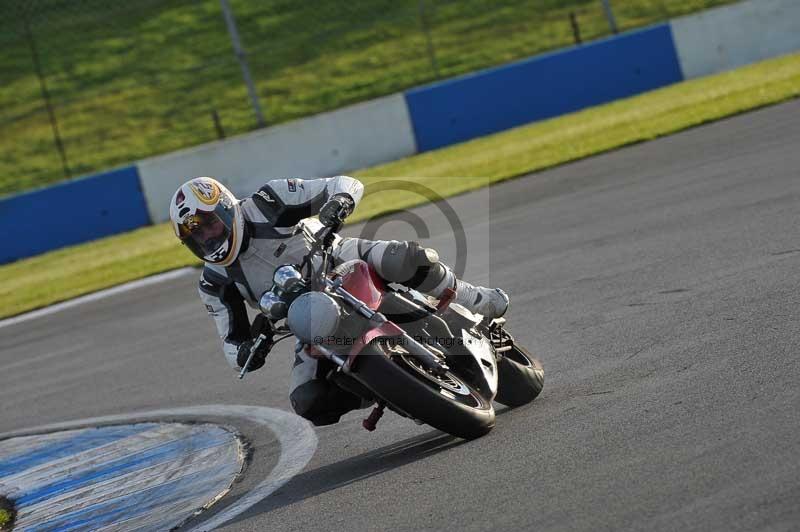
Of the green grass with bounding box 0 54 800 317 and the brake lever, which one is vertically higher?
the brake lever

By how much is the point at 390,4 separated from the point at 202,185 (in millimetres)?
21005

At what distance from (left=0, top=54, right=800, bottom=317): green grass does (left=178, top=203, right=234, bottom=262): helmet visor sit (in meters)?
9.37

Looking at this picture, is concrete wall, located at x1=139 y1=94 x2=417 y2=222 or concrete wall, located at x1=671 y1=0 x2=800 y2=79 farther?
concrete wall, located at x1=671 y1=0 x2=800 y2=79

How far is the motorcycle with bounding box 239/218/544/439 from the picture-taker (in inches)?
210

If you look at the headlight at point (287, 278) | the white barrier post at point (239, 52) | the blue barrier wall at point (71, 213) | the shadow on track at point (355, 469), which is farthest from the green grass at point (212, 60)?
the headlight at point (287, 278)

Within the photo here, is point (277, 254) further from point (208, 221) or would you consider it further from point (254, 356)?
point (254, 356)

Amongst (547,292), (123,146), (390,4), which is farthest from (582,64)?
(547,292)

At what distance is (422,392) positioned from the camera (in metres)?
5.34

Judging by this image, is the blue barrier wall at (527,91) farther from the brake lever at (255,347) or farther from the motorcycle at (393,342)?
the brake lever at (255,347)

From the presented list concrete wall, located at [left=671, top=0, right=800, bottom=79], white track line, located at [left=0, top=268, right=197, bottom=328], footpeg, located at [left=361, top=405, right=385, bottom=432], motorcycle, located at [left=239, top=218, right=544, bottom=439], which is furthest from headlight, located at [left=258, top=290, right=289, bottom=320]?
concrete wall, located at [left=671, top=0, right=800, bottom=79]

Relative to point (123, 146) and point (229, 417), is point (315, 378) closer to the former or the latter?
point (229, 417)

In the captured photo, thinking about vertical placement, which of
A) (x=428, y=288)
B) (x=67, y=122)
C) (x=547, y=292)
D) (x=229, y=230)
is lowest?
(x=547, y=292)

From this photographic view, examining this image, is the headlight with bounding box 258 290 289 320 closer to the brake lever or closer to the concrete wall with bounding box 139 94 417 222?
the brake lever

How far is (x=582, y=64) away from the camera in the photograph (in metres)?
22.3
